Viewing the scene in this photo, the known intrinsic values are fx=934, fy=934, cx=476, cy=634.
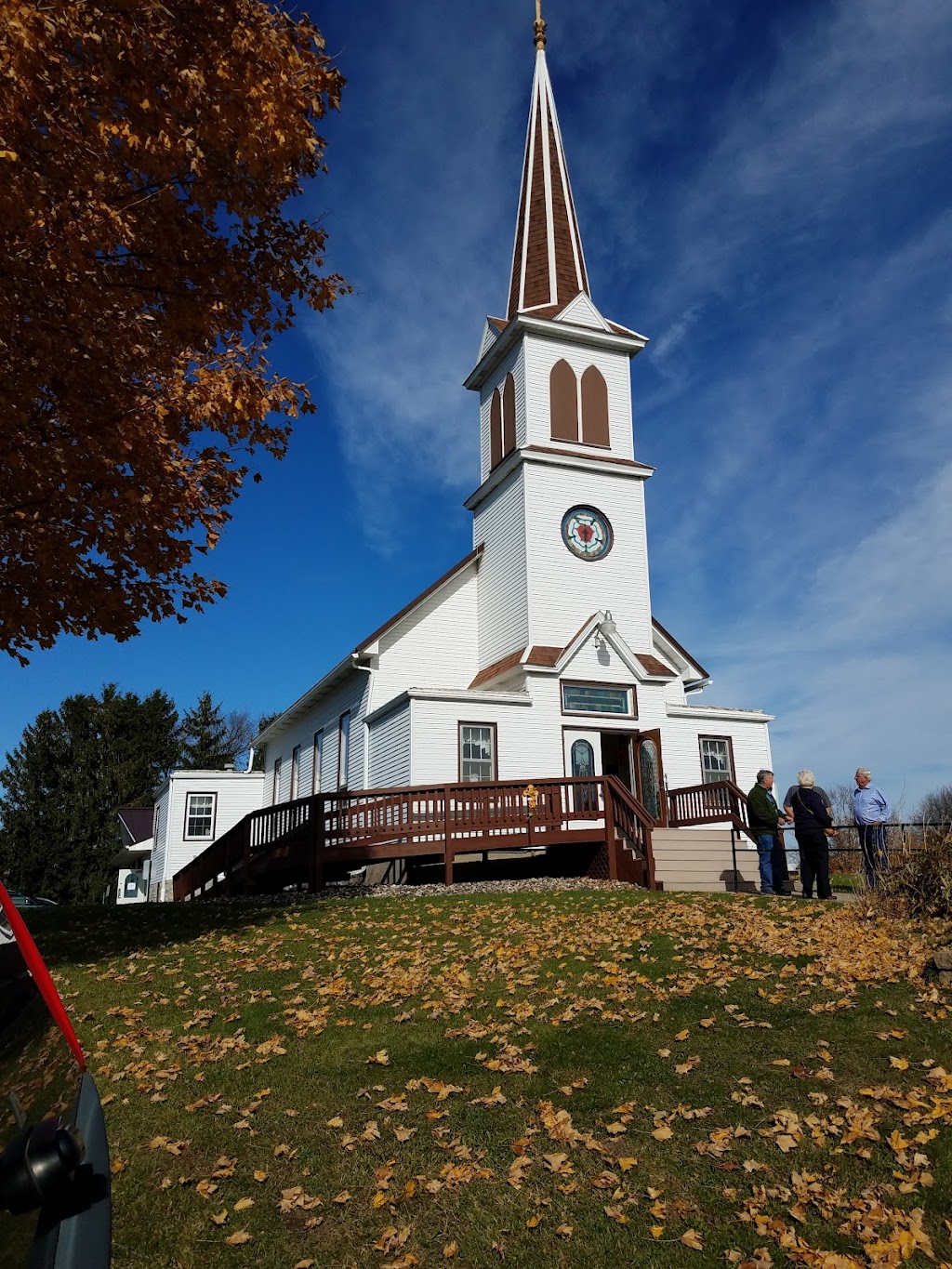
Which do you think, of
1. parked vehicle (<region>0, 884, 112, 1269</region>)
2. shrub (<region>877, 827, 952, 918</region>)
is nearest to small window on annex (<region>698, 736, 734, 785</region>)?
shrub (<region>877, 827, 952, 918</region>)

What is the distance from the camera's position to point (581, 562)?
2367cm

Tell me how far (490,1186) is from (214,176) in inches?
316

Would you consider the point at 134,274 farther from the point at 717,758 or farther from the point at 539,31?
the point at 539,31

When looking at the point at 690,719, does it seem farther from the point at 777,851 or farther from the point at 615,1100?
the point at 615,1100

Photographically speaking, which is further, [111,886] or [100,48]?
[111,886]

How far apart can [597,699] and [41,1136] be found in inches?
814

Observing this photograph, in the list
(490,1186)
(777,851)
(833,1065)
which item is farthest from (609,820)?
(490,1186)

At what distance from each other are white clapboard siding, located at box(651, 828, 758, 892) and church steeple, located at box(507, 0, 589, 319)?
15.4 metres

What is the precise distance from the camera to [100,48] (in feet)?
22.9

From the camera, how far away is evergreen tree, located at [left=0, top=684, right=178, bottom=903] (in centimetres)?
5503

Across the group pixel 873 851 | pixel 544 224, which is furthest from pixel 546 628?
pixel 544 224

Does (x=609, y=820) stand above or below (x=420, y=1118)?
above

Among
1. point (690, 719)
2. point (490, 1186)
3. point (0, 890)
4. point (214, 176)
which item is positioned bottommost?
point (490, 1186)

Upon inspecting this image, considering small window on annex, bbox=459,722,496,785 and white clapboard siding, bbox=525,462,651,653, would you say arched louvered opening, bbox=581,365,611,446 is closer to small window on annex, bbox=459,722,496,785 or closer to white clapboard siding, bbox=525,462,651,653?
white clapboard siding, bbox=525,462,651,653
